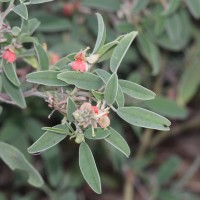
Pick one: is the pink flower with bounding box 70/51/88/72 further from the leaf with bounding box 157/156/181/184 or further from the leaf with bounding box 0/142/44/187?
the leaf with bounding box 157/156/181/184

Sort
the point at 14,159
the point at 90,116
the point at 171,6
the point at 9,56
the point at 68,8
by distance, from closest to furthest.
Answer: the point at 90,116
the point at 9,56
the point at 14,159
the point at 171,6
the point at 68,8

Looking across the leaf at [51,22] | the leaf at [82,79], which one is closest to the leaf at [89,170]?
the leaf at [82,79]

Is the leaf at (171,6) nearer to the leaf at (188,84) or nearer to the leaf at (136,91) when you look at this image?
the leaf at (188,84)

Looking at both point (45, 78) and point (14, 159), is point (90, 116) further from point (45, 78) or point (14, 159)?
point (14, 159)

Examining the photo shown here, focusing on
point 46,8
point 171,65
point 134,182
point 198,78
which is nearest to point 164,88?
point 171,65

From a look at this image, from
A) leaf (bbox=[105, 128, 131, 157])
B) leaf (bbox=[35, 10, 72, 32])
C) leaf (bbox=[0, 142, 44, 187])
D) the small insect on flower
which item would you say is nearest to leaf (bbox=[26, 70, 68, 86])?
the small insect on flower

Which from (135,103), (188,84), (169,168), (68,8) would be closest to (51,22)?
(68,8)

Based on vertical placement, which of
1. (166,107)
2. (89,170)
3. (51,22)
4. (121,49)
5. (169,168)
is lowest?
(169,168)

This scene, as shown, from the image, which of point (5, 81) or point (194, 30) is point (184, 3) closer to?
point (194, 30)
